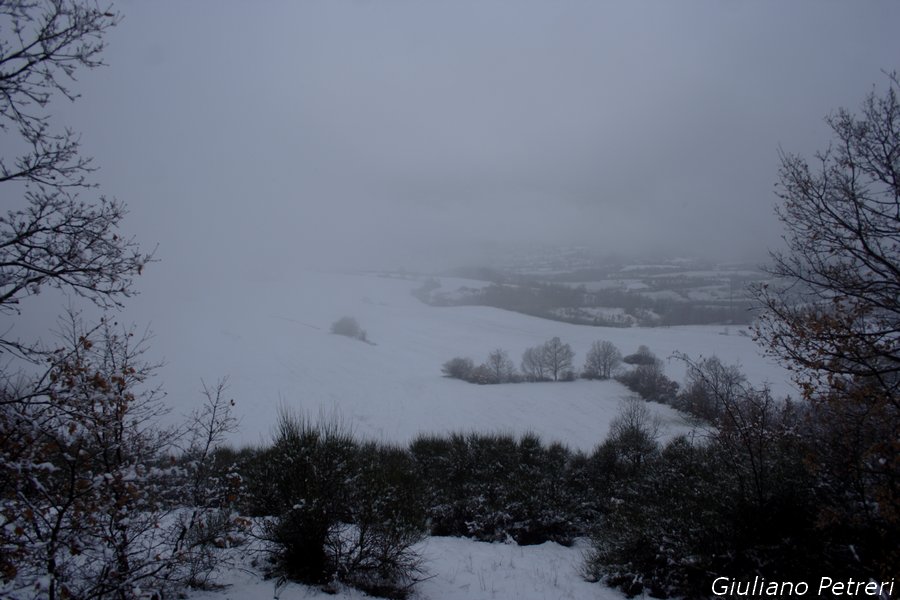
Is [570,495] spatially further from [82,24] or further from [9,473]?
[82,24]

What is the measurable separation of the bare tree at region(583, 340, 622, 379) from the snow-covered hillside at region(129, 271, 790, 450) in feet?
11.8

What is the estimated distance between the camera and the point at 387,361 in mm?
59594

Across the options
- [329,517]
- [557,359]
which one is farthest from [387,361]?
[329,517]

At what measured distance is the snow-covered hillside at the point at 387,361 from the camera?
36.8 meters

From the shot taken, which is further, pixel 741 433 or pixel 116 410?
pixel 741 433

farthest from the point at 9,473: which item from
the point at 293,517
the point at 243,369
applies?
the point at 243,369

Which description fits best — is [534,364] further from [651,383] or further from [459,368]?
[651,383]

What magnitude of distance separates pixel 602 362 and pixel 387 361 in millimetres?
28959

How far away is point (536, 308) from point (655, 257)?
117 meters

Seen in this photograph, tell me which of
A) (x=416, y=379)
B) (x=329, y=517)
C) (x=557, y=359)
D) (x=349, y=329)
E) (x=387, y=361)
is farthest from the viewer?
(x=349, y=329)

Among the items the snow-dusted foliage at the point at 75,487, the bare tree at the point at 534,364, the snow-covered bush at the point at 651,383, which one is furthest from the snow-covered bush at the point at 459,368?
the snow-dusted foliage at the point at 75,487

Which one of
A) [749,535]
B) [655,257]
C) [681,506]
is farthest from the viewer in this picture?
[655,257]

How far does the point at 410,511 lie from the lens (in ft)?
26.4

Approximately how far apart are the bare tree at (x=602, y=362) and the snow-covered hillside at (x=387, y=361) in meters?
3.60
